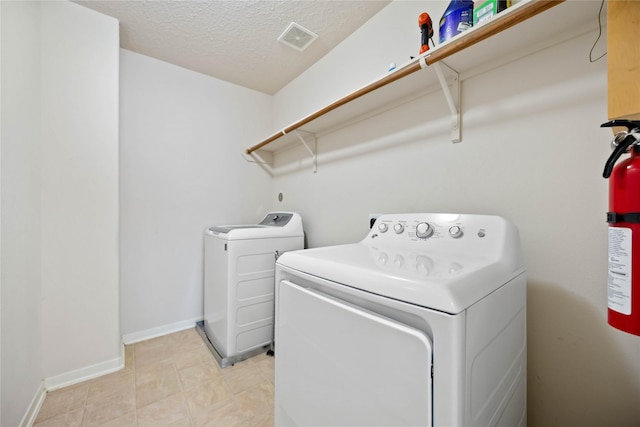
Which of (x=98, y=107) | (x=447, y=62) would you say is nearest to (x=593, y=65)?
(x=447, y=62)

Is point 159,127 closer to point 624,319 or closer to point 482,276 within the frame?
point 482,276

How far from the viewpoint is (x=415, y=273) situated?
66cm

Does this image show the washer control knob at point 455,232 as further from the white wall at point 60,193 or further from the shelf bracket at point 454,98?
the white wall at point 60,193

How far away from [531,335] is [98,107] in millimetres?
2728

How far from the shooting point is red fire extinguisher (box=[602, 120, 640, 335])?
0.56 m

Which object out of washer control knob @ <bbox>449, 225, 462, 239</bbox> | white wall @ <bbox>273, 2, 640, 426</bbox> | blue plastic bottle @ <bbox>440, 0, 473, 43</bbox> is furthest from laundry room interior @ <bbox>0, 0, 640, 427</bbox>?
washer control knob @ <bbox>449, 225, 462, 239</bbox>

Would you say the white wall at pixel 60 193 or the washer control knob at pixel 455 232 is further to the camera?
the white wall at pixel 60 193

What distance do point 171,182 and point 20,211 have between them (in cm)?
101

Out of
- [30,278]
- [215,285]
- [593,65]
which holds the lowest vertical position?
[215,285]

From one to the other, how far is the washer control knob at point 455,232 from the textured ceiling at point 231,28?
156 centimetres

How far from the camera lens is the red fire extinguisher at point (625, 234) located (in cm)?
56

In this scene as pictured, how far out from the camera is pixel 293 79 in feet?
8.22

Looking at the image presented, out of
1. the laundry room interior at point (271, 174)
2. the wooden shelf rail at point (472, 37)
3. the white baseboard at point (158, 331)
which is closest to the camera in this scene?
the wooden shelf rail at point (472, 37)

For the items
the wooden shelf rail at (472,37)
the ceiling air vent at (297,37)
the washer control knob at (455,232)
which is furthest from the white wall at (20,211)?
the washer control knob at (455,232)
